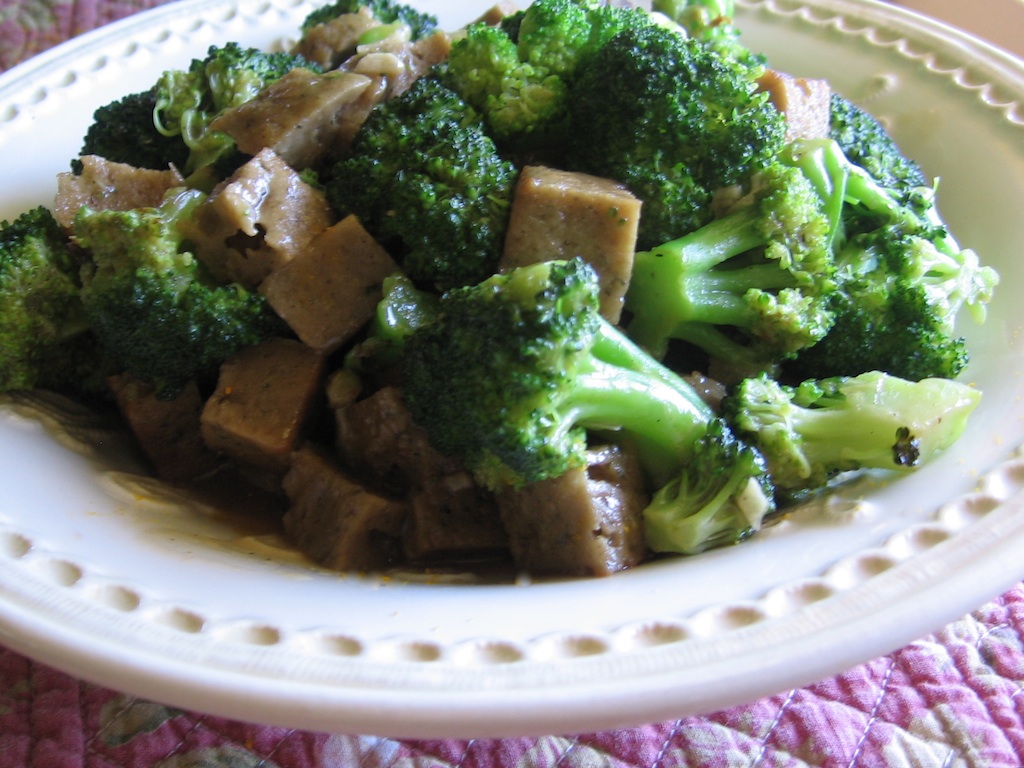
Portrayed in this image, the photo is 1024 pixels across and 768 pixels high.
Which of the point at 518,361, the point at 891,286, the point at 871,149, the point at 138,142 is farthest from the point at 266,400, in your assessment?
the point at 871,149

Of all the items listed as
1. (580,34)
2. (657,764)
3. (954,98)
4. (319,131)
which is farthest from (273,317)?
(954,98)

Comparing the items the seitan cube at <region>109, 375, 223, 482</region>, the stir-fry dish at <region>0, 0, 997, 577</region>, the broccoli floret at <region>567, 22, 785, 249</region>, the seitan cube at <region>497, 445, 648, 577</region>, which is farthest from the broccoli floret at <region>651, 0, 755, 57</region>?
the seitan cube at <region>109, 375, 223, 482</region>

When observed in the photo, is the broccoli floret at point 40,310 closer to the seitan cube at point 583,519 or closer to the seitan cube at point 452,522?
the seitan cube at point 452,522

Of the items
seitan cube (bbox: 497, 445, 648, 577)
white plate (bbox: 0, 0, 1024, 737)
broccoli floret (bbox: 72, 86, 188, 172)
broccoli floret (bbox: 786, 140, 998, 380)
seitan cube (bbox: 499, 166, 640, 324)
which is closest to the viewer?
white plate (bbox: 0, 0, 1024, 737)

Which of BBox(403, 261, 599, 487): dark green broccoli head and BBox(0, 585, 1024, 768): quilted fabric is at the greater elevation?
BBox(403, 261, 599, 487): dark green broccoli head

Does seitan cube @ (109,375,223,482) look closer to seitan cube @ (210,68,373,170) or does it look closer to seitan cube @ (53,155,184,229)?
seitan cube @ (53,155,184,229)

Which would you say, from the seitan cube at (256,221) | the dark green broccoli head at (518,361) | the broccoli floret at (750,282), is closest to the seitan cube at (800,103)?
the broccoli floret at (750,282)
